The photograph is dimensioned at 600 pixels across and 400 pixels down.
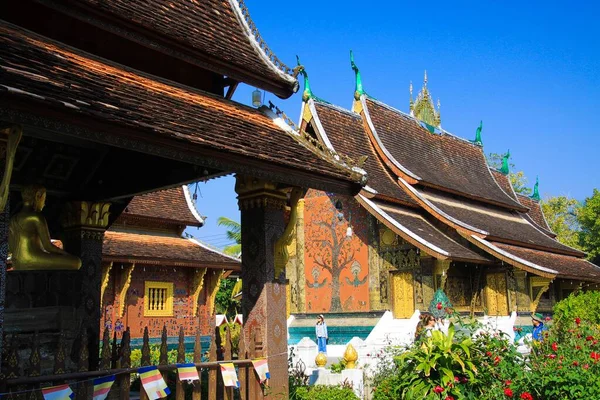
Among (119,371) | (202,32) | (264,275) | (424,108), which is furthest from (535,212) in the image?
(119,371)

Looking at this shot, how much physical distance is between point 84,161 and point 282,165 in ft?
9.24

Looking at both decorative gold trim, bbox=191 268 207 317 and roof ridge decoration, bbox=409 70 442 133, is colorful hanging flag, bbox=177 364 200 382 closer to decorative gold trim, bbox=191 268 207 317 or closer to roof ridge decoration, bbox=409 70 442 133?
decorative gold trim, bbox=191 268 207 317

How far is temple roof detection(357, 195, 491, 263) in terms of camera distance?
48.4ft

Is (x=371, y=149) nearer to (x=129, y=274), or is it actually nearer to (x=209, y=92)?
(x=129, y=274)

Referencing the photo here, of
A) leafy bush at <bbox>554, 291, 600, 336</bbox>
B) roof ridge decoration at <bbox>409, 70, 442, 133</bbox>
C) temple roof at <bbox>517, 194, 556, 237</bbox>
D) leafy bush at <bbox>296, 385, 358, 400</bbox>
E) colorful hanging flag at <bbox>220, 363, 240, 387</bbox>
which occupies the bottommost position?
leafy bush at <bbox>296, 385, 358, 400</bbox>

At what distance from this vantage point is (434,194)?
1888 centimetres

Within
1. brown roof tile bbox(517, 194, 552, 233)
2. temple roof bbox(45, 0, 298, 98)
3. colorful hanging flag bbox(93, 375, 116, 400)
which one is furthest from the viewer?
brown roof tile bbox(517, 194, 552, 233)

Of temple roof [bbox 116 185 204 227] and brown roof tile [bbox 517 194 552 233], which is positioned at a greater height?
brown roof tile [bbox 517 194 552 233]

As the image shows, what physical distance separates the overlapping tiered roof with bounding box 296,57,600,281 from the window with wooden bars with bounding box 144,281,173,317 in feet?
19.9

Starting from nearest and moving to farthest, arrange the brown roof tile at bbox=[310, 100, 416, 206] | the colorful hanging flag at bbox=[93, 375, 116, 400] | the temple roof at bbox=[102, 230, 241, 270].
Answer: the colorful hanging flag at bbox=[93, 375, 116, 400]
the temple roof at bbox=[102, 230, 241, 270]
the brown roof tile at bbox=[310, 100, 416, 206]

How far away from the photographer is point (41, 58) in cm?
534

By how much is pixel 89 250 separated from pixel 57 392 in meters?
3.19

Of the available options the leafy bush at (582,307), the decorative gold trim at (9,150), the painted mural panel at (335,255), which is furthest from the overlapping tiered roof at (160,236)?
the decorative gold trim at (9,150)

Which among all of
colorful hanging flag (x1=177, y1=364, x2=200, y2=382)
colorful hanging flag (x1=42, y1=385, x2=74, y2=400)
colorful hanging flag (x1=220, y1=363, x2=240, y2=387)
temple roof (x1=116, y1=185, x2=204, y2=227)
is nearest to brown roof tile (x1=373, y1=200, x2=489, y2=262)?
temple roof (x1=116, y1=185, x2=204, y2=227)
